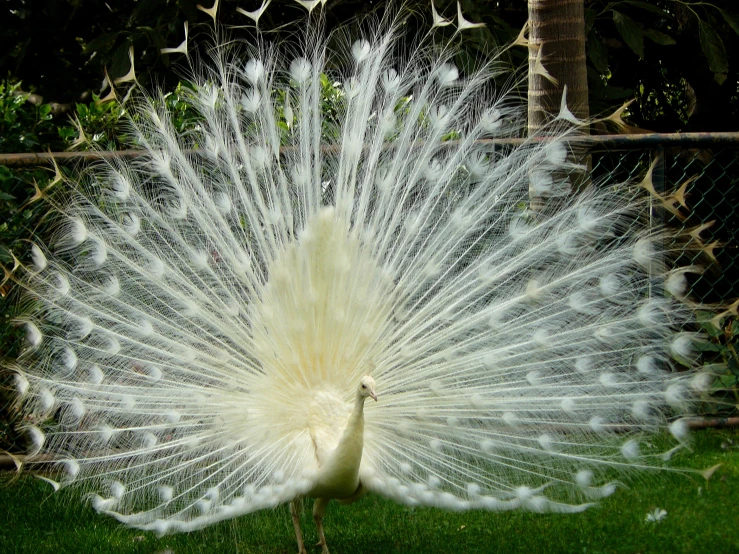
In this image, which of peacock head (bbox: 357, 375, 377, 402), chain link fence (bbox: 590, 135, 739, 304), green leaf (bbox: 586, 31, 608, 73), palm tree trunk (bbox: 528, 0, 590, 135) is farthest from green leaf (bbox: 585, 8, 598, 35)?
peacock head (bbox: 357, 375, 377, 402)

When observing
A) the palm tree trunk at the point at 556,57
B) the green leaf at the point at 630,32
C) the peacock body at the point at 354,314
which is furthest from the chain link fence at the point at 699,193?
the green leaf at the point at 630,32

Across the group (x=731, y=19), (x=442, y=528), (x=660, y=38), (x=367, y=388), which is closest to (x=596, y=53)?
(x=660, y=38)

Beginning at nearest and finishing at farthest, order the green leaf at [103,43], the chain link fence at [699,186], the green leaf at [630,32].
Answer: the chain link fence at [699,186], the green leaf at [630,32], the green leaf at [103,43]

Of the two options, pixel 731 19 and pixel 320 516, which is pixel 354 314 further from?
pixel 731 19

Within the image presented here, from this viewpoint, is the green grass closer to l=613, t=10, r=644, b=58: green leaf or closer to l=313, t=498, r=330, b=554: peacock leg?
l=313, t=498, r=330, b=554: peacock leg

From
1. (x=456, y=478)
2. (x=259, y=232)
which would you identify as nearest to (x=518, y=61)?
(x=259, y=232)

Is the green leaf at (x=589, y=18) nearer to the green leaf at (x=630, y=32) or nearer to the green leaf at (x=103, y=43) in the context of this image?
the green leaf at (x=630, y=32)
